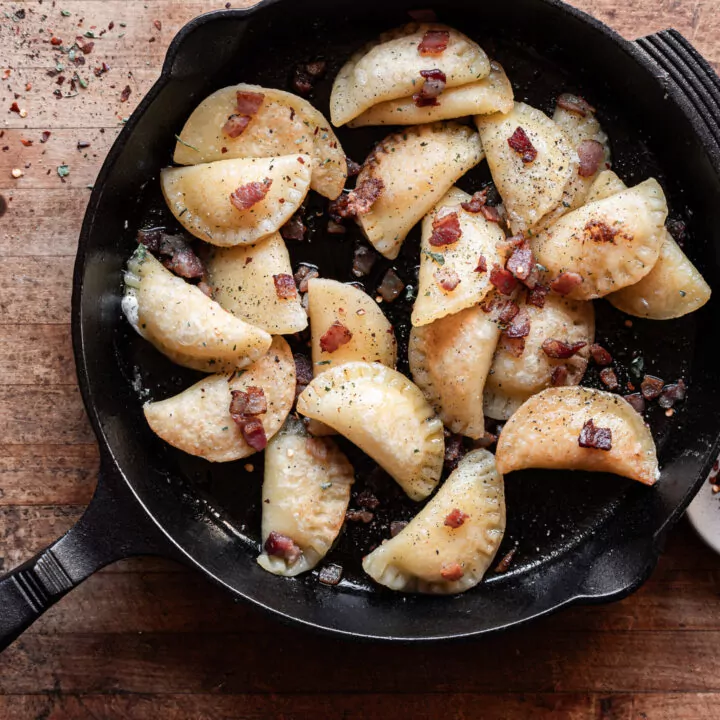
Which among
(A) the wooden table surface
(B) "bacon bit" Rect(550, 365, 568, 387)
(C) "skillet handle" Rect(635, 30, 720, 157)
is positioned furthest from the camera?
(A) the wooden table surface

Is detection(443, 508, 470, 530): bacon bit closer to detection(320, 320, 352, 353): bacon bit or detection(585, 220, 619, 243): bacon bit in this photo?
detection(320, 320, 352, 353): bacon bit

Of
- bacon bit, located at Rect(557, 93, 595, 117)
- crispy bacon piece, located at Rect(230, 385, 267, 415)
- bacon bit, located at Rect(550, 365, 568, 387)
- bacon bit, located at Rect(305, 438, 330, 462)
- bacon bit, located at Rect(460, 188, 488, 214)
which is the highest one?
bacon bit, located at Rect(557, 93, 595, 117)

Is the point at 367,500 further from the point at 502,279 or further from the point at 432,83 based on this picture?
the point at 432,83

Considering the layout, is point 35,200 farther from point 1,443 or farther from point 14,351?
point 1,443

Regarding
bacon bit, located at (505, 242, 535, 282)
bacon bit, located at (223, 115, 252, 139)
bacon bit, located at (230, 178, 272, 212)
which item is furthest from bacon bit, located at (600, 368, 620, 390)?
bacon bit, located at (223, 115, 252, 139)

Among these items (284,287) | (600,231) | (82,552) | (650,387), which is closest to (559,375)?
(650,387)

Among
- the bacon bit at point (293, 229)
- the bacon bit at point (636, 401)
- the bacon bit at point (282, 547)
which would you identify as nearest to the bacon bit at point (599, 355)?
the bacon bit at point (636, 401)

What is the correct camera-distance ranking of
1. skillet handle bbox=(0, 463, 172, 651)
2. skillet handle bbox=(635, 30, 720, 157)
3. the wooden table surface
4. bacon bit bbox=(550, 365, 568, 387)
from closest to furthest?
skillet handle bbox=(0, 463, 172, 651), skillet handle bbox=(635, 30, 720, 157), bacon bit bbox=(550, 365, 568, 387), the wooden table surface

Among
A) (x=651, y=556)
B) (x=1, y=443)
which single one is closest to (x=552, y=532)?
(x=651, y=556)
